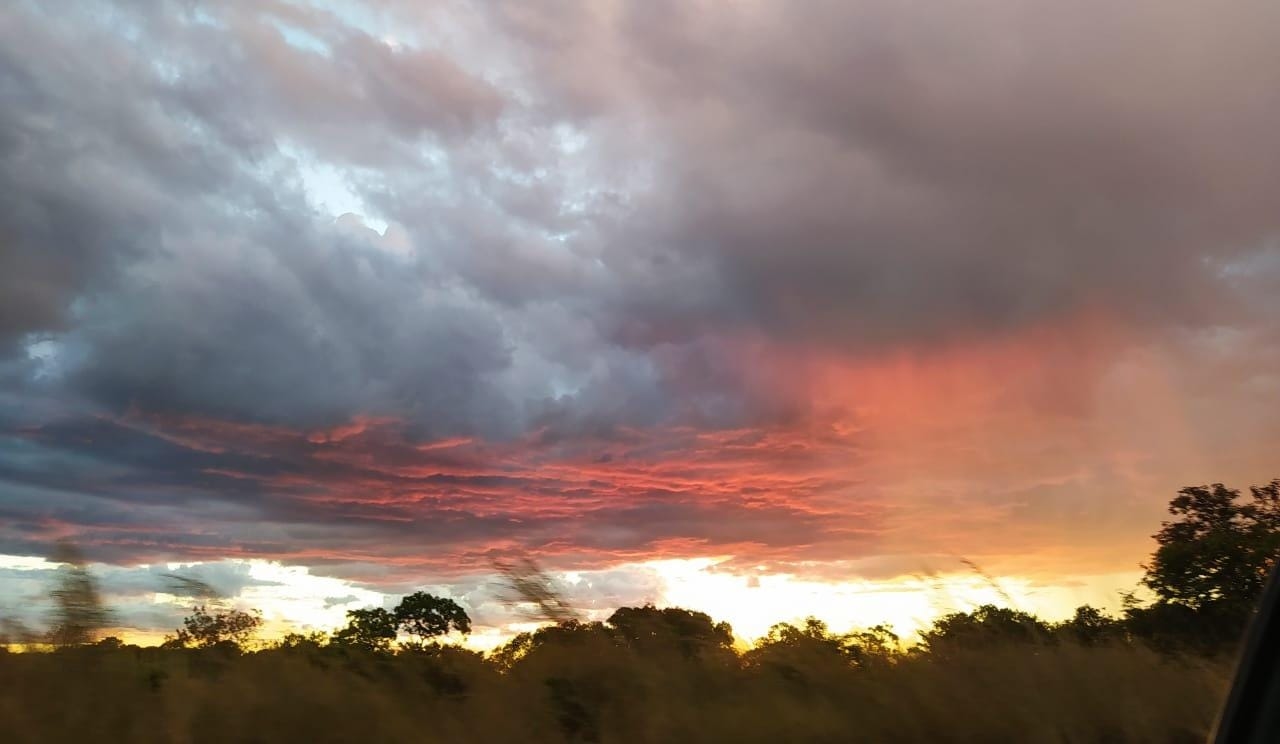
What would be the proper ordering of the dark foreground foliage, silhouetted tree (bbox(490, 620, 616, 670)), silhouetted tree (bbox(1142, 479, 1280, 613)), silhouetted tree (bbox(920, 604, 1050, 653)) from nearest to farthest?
1. the dark foreground foliage
2. silhouetted tree (bbox(490, 620, 616, 670))
3. silhouetted tree (bbox(920, 604, 1050, 653))
4. silhouetted tree (bbox(1142, 479, 1280, 613))

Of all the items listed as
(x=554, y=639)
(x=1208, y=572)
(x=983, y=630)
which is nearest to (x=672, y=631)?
(x=554, y=639)

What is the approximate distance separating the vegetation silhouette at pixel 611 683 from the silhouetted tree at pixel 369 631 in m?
0.03

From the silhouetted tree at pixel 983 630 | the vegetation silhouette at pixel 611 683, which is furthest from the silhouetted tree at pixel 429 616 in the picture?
the silhouetted tree at pixel 983 630

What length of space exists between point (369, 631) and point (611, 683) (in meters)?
3.47

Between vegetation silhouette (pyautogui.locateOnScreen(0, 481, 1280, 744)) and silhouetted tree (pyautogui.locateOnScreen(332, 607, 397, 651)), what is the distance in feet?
0.09

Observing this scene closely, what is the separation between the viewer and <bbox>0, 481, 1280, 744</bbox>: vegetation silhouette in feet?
23.3

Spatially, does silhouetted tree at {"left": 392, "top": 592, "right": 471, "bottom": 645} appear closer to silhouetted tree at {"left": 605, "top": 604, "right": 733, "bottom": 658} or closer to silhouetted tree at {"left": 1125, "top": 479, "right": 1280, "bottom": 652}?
silhouetted tree at {"left": 605, "top": 604, "right": 733, "bottom": 658}

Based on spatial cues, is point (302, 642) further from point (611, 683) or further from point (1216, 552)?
point (1216, 552)

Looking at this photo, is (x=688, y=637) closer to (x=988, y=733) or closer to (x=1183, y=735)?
(x=988, y=733)

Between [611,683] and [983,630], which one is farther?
[983,630]

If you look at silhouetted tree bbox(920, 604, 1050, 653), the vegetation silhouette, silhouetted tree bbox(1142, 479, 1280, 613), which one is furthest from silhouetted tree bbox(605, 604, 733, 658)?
silhouetted tree bbox(1142, 479, 1280, 613)

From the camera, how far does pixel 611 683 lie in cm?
833

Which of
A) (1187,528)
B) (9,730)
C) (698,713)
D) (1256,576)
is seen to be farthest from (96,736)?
(1187,528)

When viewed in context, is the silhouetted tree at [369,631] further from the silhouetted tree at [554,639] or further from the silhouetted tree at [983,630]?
the silhouetted tree at [983,630]
